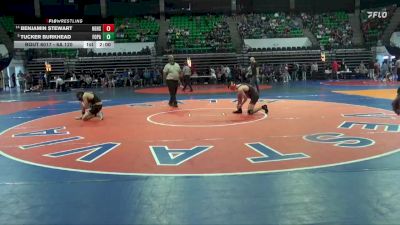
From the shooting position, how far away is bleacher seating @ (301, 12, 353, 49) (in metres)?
31.0

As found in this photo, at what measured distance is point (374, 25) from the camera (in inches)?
1259

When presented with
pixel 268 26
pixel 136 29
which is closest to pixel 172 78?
pixel 136 29

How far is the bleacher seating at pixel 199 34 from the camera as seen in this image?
30.3m

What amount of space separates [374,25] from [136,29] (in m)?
17.0

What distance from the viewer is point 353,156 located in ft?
18.2

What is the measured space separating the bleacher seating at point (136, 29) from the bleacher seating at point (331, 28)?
11.2 metres

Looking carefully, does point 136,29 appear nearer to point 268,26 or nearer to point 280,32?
point 268,26

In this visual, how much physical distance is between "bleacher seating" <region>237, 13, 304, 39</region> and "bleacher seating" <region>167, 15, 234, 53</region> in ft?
4.50

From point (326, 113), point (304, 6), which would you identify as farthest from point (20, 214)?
point (304, 6)

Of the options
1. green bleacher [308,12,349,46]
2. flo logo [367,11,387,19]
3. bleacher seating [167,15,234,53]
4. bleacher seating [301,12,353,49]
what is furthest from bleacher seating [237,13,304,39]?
flo logo [367,11,387,19]

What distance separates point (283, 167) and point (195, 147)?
1693 mm
